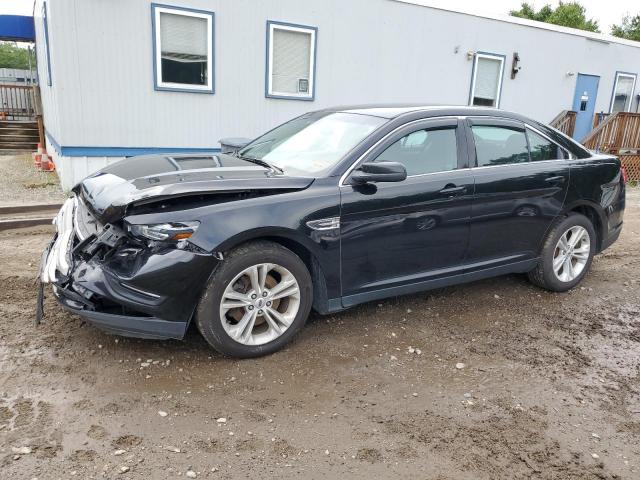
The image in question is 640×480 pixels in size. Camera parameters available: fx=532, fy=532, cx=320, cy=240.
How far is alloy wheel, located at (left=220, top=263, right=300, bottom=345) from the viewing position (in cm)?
338

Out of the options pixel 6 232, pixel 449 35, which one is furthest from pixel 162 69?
pixel 449 35

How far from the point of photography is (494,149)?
443cm

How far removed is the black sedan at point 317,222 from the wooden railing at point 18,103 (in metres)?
16.0

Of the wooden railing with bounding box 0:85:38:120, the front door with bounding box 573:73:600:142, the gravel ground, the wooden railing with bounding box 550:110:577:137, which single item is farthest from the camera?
the wooden railing with bounding box 0:85:38:120

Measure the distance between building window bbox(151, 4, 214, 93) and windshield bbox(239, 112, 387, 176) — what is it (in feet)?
15.8

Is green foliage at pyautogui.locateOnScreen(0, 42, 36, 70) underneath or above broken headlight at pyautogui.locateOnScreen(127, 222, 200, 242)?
above

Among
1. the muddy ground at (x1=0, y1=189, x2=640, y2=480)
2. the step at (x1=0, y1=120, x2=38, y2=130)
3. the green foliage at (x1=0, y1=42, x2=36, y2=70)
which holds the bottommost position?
the muddy ground at (x1=0, y1=189, x2=640, y2=480)

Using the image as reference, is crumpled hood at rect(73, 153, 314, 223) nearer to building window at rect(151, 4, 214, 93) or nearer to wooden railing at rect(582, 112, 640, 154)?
building window at rect(151, 4, 214, 93)

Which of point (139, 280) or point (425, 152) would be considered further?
point (425, 152)

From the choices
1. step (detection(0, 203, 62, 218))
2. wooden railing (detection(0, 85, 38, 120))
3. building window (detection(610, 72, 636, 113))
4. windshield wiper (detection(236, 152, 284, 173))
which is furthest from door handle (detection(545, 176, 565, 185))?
wooden railing (detection(0, 85, 38, 120))

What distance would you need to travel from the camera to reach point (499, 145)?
446cm

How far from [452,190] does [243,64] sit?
6.45 m

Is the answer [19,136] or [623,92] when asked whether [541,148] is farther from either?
[19,136]

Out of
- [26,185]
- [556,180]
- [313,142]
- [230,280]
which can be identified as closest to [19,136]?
[26,185]
